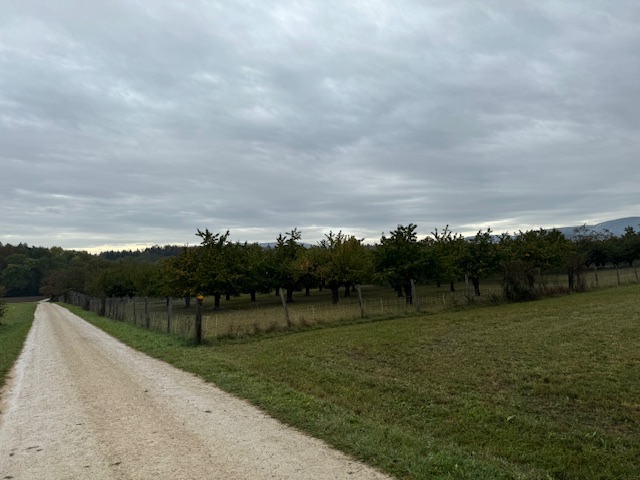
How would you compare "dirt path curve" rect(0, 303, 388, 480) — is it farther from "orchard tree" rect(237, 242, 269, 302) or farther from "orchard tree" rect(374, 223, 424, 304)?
"orchard tree" rect(237, 242, 269, 302)

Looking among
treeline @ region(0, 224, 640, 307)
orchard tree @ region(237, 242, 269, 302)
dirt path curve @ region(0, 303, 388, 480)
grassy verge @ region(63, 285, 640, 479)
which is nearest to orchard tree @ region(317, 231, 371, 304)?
treeline @ region(0, 224, 640, 307)

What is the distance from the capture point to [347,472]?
15.3ft

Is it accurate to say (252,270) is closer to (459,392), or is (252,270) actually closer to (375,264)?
(375,264)

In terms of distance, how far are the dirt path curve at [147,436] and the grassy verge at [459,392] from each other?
49 cm

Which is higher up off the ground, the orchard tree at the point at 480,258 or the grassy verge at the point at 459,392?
the orchard tree at the point at 480,258

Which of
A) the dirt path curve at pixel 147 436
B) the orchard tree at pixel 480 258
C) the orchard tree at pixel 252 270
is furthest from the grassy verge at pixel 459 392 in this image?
the orchard tree at pixel 252 270

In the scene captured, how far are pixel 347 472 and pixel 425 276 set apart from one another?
30095mm

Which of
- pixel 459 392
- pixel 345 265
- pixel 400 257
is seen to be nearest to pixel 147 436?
pixel 459 392

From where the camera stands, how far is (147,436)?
5988 mm

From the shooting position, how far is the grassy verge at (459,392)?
16.5ft

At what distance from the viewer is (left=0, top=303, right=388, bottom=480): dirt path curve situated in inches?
191

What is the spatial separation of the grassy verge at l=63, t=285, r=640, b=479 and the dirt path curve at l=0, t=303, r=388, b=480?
0.49 meters

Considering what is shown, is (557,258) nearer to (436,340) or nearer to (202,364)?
(436,340)

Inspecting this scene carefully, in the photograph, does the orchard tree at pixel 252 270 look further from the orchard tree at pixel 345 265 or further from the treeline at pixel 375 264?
the orchard tree at pixel 345 265
